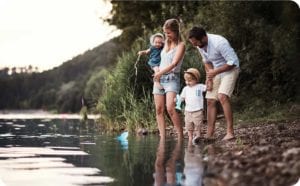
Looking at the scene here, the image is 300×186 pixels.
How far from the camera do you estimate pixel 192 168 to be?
15.9 ft

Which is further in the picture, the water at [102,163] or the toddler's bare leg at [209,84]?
the toddler's bare leg at [209,84]

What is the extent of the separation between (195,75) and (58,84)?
13.0 meters

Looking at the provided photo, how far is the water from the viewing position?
14.7 feet

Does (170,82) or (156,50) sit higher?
(156,50)

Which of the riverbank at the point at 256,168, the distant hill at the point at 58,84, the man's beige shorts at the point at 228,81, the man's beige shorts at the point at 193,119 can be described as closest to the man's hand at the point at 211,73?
the man's beige shorts at the point at 228,81

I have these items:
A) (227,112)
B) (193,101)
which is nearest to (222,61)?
(227,112)

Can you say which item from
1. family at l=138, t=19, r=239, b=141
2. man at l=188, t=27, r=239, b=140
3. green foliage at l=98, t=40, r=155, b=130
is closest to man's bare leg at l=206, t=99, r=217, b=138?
family at l=138, t=19, r=239, b=141

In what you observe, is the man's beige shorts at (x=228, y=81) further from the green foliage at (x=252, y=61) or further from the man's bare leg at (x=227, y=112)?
the green foliage at (x=252, y=61)

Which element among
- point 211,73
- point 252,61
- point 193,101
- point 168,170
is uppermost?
point 252,61

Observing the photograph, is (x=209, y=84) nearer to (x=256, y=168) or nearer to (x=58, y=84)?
(x=256, y=168)

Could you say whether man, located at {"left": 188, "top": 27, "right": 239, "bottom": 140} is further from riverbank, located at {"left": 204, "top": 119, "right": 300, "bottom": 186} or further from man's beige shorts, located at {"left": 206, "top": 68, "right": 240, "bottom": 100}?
riverbank, located at {"left": 204, "top": 119, "right": 300, "bottom": 186}

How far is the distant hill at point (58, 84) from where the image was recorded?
14711 mm

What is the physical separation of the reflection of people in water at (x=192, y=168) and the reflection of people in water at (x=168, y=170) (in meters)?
0.06

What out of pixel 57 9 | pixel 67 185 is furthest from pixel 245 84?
pixel 67 185
